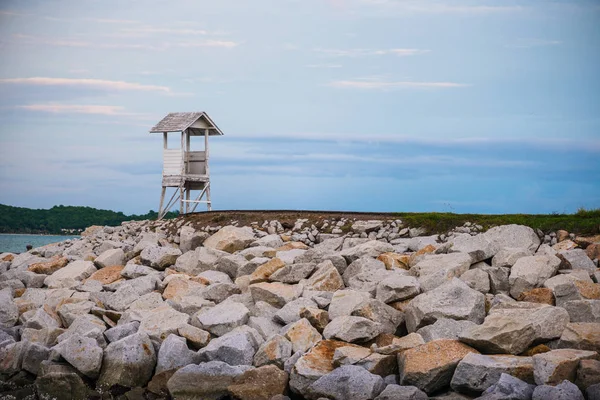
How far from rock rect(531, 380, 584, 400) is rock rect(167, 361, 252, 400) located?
170 inches

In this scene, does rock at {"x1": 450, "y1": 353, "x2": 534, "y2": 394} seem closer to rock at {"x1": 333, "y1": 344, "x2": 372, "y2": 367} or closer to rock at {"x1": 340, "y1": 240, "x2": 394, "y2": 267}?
→ rock at {"x1": 333, "y1": 344, "x2": 372, "y2": 367}

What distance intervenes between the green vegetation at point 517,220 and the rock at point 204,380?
8.81m

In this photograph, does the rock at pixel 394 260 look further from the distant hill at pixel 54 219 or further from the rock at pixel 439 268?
the distant hill at pixel 54 219

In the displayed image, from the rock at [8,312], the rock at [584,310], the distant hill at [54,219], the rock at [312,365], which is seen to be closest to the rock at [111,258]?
the rock at [8,312]

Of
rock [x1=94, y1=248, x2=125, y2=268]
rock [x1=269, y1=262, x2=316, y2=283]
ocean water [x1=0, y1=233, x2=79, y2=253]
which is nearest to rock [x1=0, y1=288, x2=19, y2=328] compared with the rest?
rock [x1=94, y1=248, x2=125, y2=268]

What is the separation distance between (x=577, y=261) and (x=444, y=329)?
4514mm

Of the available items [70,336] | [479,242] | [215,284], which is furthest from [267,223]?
[70,336]

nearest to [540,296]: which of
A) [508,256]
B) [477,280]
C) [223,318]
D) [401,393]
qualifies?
[477,280]

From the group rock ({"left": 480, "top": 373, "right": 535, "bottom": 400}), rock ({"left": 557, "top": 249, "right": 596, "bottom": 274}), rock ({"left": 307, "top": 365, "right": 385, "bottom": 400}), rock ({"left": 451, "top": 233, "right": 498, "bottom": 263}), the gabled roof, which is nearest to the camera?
rock ({"left": 480, "top": 373, "right": 535, "bottom": 400})

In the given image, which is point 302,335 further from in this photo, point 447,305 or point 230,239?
point 230,239

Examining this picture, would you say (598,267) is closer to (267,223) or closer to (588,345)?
(588,345)

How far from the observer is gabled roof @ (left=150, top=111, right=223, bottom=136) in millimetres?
25234

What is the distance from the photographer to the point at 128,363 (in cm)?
1222

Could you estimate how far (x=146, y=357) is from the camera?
12.3 metres
